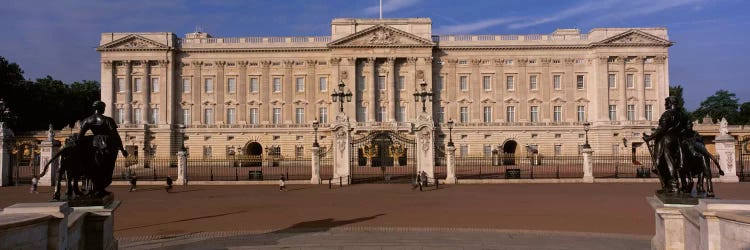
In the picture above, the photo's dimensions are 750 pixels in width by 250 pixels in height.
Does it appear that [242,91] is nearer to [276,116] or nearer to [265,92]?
[265,92]

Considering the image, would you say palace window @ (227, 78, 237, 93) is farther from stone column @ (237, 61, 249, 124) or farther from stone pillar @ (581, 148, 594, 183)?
stone pillar @ (581, 148, 594, 183)

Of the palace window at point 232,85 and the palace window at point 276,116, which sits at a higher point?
the palace window at point 232,85

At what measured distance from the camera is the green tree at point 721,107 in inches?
3403

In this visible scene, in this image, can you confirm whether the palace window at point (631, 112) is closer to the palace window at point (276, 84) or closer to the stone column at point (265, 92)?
the palace window at point (276, 84)

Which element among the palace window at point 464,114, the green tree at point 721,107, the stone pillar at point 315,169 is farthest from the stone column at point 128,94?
the green tree at point 721,107

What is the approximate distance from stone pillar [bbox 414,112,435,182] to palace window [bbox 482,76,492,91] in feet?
97.7

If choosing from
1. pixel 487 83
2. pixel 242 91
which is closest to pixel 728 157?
pixel 487 83

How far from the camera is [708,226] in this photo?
6.96 meters

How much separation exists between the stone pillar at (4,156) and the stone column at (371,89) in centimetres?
3272

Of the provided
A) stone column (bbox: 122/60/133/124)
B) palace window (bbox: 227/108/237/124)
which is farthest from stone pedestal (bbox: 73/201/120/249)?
stone column (bbox: 122/60/133/124)

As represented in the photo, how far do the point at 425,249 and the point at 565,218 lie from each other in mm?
6324

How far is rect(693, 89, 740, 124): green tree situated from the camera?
8644cm

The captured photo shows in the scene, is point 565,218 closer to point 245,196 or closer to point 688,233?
point 688,233

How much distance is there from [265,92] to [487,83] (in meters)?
23.5
